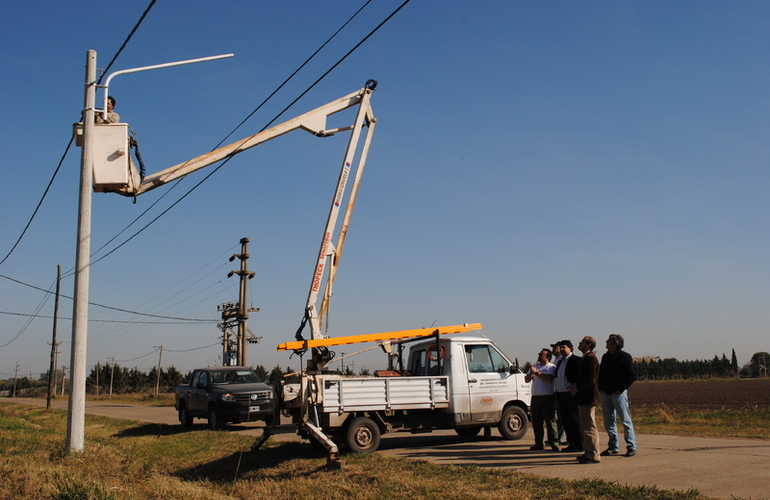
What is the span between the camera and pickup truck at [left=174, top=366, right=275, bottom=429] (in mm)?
17453

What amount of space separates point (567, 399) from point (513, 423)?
2421 millimetres

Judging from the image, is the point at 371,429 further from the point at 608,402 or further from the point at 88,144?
the point at 88,144

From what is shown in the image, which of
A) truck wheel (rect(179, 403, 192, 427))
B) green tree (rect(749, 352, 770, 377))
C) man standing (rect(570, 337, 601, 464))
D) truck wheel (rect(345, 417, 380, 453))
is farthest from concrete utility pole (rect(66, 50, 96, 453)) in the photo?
green tree (rect(749, 352, 770, 377))

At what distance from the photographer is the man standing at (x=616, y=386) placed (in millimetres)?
9148

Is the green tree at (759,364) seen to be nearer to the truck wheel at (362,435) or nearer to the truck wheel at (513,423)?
the truck wheel at (513,423)

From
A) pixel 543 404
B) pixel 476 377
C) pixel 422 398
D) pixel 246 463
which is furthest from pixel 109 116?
pixel 543 404

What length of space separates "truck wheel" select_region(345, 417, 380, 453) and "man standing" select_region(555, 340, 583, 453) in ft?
9.91

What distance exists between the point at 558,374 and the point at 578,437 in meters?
1.00

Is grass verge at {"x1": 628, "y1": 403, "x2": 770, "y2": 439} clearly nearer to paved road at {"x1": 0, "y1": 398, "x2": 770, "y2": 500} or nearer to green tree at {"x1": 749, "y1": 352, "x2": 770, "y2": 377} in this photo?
paved road at {"x1": 0, "y1": 398, "x2": 770, "y2": 500}

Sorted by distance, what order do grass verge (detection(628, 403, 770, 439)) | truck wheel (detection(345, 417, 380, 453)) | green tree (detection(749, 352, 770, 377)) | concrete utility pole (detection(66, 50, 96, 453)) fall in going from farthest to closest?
green tree (detection(749, 352, 770, 377)) → grass verge (detection(628, 403, 770, 439)) → truck wheel (detection(345, 417, 380, 453)) → concrete utility pole (detection(66, 50, 96, 453))

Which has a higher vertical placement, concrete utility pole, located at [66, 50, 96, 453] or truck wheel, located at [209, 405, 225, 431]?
concrete utility pole, located at [66, 50, 96, 453]

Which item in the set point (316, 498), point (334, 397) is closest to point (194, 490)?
point (316, 498)

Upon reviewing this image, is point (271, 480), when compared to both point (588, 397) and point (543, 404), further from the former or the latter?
point (588, 397)

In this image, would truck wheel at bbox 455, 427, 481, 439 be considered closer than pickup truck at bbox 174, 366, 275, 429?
Yes
